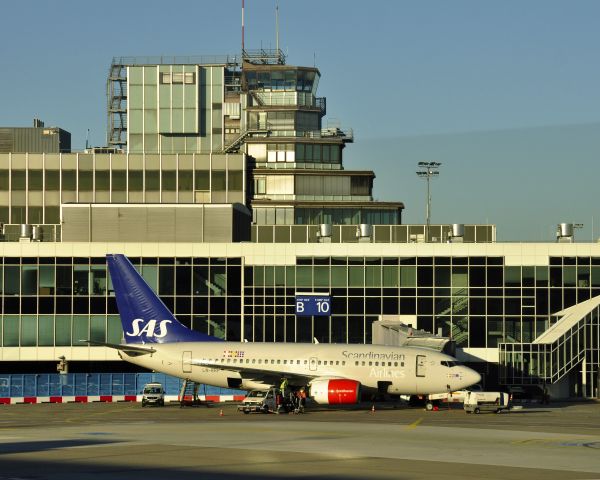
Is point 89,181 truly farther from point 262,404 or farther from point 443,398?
point 443,398

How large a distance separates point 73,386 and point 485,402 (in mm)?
32016

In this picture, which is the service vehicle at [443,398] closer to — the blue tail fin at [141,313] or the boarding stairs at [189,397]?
the blue tail fin at [141,313]

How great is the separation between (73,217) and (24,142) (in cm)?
6572

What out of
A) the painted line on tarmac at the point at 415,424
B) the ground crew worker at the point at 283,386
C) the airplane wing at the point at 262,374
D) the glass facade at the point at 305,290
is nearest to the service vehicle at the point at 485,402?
the painted line on tarmac at the point at 415,424

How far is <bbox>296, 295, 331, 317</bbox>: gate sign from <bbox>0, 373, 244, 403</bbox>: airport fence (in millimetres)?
12832

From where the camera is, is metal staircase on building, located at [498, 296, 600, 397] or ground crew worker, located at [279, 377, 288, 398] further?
metal staircase on building, located at [498, 296, 600, 397]

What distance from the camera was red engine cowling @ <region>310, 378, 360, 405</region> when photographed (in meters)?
73.1

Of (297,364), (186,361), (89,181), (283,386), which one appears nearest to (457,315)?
(297,364)

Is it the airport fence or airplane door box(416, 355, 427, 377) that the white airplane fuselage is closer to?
airplane door box(416, 355, 427, 377)

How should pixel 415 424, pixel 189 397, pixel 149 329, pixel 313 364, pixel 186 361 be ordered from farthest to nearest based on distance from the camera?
pixel 189 397 → pixel 149 329 → pixel 186 361 → pixel 313 364 → pixel 415 424

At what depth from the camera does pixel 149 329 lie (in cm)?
7925

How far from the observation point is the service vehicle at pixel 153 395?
79.2 meters

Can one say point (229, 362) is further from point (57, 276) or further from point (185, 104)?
point (185, 104)

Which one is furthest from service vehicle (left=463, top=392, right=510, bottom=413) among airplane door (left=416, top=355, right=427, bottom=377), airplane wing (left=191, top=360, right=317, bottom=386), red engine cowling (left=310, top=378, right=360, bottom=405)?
airplane wing (left=191, top=360, right=317, bottom=386)
